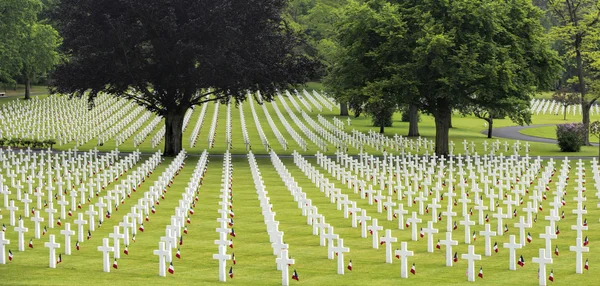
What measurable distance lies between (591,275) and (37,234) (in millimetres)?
12393

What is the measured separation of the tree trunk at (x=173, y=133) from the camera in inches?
2087

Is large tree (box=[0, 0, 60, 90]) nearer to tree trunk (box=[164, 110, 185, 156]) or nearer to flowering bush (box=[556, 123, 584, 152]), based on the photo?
tree trunk (box=[164, 110, 185, 156])

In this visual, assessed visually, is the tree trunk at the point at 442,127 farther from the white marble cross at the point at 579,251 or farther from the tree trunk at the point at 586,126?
the white marble cross at the point at 579,251

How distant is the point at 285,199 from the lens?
105ft

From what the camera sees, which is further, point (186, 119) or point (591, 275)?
point (186, 119)

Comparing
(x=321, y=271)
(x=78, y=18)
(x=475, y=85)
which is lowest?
(x=321, y=271)

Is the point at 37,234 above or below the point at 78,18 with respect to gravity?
below

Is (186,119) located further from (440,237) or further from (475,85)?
(440,237)

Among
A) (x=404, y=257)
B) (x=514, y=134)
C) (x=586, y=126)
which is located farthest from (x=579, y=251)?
(x=514, y=134)

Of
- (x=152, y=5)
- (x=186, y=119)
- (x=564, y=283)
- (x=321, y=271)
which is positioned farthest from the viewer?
(x=186, y=119)

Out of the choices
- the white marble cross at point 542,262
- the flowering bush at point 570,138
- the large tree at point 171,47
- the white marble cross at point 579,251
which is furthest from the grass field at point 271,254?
the flowering bush at point 570,138

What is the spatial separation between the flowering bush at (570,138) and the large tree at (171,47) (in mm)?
15565

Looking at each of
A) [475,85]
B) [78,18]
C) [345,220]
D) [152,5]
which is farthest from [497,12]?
[345,220]

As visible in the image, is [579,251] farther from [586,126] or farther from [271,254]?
[586,126]
